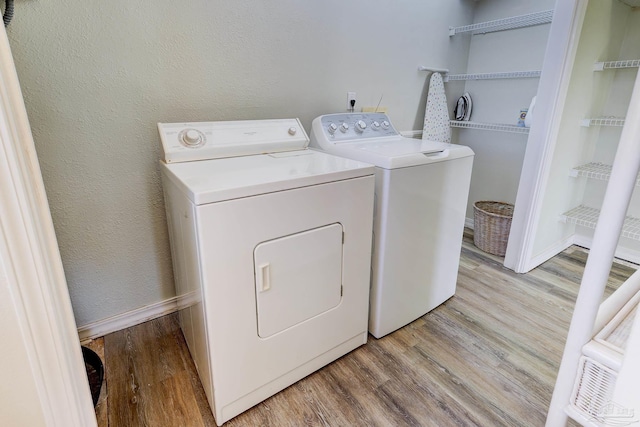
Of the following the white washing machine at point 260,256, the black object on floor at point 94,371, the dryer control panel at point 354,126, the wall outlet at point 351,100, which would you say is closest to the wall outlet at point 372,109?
the wall outlet at point 351,100

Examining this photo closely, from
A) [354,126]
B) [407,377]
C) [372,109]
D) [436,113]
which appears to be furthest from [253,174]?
[436,113]

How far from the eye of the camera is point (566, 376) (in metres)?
0.74

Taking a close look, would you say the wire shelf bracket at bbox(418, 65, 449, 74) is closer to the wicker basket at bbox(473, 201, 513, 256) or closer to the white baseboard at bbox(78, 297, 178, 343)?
the wicker basket at bbox(473, 201, 513, 256)

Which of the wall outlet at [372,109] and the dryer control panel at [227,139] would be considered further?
the wall outlet at [372,109]

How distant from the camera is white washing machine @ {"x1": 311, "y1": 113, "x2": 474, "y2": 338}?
1466 mm

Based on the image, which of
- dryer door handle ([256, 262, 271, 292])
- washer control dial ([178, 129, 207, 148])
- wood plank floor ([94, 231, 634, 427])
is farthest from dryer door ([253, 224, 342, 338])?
washer control dial ([178, 129, 207, 148])

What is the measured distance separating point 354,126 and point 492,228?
1.38m

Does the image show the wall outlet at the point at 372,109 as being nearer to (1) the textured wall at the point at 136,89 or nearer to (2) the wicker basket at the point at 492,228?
(1) the textured wall at the point at 136,89

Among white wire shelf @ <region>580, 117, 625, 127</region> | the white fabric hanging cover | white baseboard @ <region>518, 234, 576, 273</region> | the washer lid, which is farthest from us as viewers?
the white fabric hanging cover

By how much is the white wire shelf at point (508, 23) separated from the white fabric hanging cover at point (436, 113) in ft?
1.23

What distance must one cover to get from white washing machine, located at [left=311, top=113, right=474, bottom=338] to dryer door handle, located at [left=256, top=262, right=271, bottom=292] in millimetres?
559

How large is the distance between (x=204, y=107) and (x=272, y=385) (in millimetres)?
1297

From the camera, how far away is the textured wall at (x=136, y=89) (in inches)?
52.3

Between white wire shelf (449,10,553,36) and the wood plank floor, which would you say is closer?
the wood plank floor
